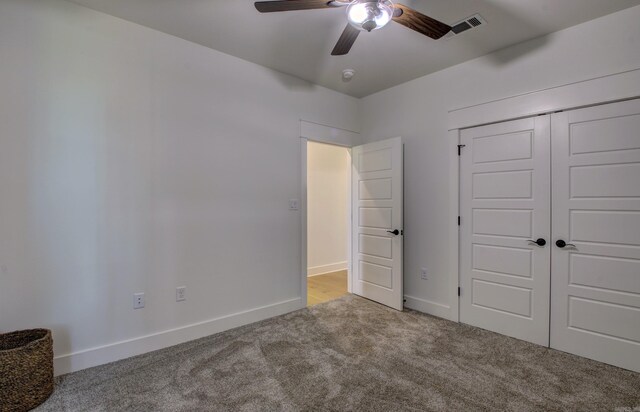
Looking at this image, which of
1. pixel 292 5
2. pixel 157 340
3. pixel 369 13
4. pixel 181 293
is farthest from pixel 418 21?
pixel 157 340

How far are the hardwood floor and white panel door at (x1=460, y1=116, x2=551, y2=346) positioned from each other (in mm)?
1610

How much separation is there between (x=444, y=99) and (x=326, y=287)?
9.48 ft

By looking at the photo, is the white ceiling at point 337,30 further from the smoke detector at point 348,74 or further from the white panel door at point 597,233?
the white panel door at point 597,233

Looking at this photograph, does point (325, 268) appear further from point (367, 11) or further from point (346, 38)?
point (367, 11)

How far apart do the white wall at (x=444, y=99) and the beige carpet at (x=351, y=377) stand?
86 centimetres

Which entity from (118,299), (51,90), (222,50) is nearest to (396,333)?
(118,299)

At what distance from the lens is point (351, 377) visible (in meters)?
2.09

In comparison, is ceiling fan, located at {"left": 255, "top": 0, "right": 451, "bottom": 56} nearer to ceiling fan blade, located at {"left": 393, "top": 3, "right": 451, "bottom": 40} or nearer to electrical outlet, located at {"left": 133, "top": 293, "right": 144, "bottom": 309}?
ceiling fan blade, located at {"left": 393, "top": 3, "right": 451, "bottom": 40}

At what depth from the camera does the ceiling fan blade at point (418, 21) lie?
1.69m

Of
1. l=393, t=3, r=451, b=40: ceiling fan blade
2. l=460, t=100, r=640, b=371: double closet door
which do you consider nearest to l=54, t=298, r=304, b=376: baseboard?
l=460, t=100, r=640, b=371: double closet door

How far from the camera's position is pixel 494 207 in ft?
9.36

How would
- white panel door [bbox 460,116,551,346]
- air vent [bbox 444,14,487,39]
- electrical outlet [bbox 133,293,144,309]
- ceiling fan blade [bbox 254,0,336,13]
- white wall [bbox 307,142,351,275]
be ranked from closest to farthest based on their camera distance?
ceiling fan blade [bbox 254,0,336,13] → air vent [bbox 444,14,487,39] → electrical outlet [bbox 133,293,144,309] → white panel door [bbox 460,116,551,346] → white wall [bbox 307,142,351,275]

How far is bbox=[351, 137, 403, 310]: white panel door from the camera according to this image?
3.41 metres

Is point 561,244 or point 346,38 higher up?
point 346,38
